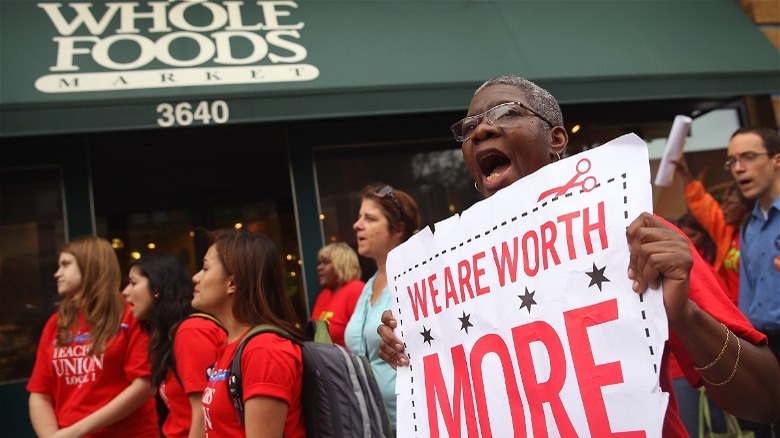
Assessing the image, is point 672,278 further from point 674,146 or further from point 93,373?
point 674,146

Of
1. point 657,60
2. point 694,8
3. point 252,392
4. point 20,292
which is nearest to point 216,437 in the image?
point 252,392

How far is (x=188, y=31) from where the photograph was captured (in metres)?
6.15

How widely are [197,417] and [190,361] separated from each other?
0.25 meters

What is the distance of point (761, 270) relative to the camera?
4.18 meters

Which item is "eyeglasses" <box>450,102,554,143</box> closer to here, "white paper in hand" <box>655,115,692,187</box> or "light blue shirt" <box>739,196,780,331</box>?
"light blue shirt" <box>739,196,780,331</box>

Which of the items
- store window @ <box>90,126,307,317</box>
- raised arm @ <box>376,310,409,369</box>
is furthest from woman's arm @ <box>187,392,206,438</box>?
store window @ <box>90,126,307,317</box>

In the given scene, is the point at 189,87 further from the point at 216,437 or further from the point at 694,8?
the point at 694,8

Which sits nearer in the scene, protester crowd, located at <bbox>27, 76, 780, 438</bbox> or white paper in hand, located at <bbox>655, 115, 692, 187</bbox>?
protester crowd, located at <bbox>27, 76, 780, 438</bbox>

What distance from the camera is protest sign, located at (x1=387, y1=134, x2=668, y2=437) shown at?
137cm

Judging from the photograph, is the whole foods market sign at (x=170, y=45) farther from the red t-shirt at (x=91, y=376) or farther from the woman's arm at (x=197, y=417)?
the woman's arm at (x=197, y=417)

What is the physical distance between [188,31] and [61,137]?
134 centimetres

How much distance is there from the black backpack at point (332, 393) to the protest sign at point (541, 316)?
949 mm

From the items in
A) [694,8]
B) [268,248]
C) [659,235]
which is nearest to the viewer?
[659,235]

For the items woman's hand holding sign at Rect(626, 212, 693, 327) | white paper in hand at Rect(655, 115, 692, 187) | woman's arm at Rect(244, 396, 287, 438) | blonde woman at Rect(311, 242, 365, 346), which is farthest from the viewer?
blonde woman at Rect(311, 242, 365, 346)
